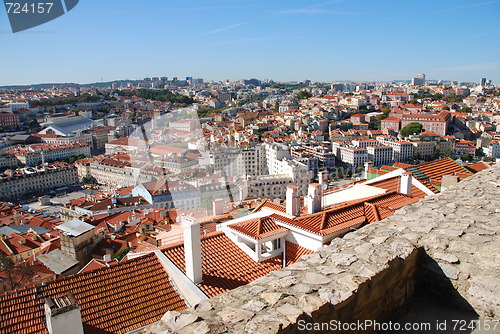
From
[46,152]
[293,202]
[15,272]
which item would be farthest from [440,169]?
[46,152]

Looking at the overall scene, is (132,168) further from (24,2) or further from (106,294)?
(106,294)

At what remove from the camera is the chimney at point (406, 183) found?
4568 mm

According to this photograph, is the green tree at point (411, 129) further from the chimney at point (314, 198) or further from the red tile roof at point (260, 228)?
the red tile roof at point (260, 228)

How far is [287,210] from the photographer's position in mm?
4246

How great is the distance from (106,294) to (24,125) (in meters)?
54.0

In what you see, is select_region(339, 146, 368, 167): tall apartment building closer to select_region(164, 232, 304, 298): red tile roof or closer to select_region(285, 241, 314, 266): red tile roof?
Result: select_region(285, 241, 314, 266): red tile roof

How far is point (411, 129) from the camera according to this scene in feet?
127

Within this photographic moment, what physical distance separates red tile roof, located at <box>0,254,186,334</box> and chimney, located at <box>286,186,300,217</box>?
1.64m

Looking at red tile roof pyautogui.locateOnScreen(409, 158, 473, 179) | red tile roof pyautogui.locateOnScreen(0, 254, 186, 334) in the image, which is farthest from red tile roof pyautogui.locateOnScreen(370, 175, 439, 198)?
red tile roof pyautogui.locateOnScreen(0, 254, 186, 334)

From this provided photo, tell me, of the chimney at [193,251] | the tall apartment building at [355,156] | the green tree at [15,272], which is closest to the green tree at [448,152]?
the tall apartment building at [355,156]

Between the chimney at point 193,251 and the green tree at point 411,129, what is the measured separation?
3898 centimetres

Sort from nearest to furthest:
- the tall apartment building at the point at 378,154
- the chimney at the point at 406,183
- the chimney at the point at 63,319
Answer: the chimney at the point at 63,319
the chimney at the point at 406,183
the tall apartment building at the point at 378,154

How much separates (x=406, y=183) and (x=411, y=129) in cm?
3711

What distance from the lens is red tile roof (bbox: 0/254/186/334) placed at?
253 cm
